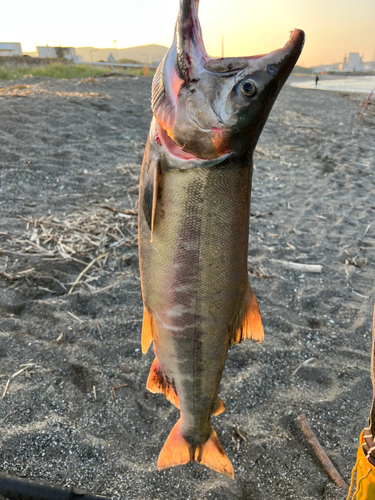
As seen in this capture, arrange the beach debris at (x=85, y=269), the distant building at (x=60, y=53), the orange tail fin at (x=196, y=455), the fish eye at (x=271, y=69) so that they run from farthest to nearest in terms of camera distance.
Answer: the distant building at (x=60, y=53) → the beach debris at (x=85, y=269) → the orange tail fin at (x=196, y=455) → the fish eye at (x=271, y=69)

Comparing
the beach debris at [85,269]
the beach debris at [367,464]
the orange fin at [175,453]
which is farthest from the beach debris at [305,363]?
the beach debris at [85,269]

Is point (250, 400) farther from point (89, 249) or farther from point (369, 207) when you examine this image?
point (369, 207)

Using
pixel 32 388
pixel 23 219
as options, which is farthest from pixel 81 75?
pixel 32 388

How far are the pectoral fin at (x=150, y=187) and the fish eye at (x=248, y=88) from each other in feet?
1.45

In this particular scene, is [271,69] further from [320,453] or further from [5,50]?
[5,50]

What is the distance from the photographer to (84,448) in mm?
2748

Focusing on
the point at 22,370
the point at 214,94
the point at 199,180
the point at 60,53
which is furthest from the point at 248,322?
the point at 60,53

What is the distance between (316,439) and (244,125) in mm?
2536

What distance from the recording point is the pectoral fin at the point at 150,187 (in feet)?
5.18

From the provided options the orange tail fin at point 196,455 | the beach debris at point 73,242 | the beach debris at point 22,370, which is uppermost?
the beach debris at point 73,242

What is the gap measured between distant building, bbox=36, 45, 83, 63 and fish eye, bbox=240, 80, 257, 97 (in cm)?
4229

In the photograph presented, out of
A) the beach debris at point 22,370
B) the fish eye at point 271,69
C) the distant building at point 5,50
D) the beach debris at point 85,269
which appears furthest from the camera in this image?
the distant building at point 5,50

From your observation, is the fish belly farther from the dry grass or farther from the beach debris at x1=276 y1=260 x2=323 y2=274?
the beach debris at x1=276 y1=260 x2=323 y2=274

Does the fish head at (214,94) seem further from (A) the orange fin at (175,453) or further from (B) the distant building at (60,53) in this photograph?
(B) the distant building at (60,53)
